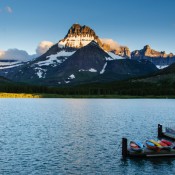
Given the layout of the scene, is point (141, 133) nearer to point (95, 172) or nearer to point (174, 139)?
point (174, 139)

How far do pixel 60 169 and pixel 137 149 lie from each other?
16683 mm

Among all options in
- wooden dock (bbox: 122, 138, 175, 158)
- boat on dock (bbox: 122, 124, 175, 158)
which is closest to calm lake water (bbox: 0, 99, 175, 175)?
wooden dock (bbox: 122, 138, 175, 158)

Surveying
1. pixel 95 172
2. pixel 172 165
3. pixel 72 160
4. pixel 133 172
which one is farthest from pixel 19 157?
pixel 172 165

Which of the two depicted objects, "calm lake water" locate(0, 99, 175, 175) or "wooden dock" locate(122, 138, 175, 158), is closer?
"calm lake water" locate(0, 99, 175, 175)

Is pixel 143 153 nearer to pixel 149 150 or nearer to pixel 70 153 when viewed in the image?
pixel 149 150

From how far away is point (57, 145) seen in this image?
226 ft

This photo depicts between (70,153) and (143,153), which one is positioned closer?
(143,153)

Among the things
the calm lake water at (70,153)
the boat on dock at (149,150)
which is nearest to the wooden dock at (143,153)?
the boat on dock at (149,150)

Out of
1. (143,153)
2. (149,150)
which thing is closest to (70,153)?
(143,153)

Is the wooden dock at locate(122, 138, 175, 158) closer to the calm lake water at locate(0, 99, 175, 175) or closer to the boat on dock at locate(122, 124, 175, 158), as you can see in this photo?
the boat on dock at locate(122, 124, 175, 158)

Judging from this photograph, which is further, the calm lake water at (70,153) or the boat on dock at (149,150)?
the boat on dock at (149,150)

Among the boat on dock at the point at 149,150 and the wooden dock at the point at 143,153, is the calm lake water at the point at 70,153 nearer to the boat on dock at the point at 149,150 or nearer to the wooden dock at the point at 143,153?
the wooden dock at the point at 143,153

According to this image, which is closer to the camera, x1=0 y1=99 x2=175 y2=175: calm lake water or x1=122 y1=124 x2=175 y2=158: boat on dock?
x1=0 y1=99 x2=175 y2=175: calm lake water

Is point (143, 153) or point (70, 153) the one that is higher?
point (143, 153)
